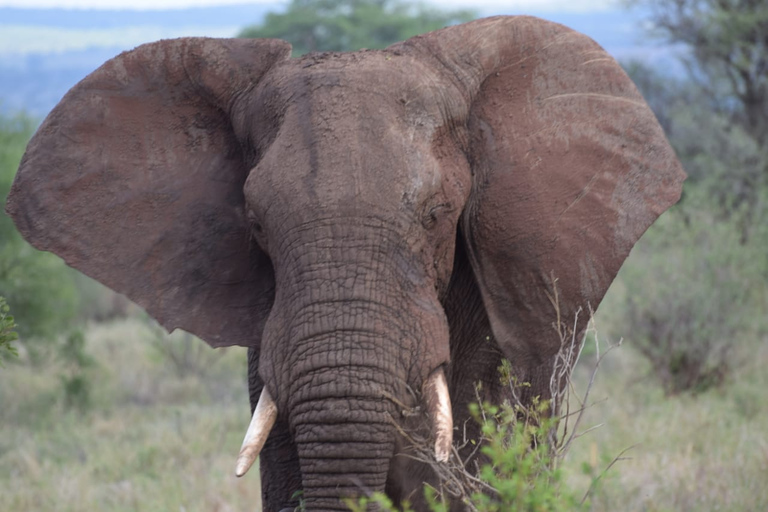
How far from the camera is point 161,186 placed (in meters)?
3.72

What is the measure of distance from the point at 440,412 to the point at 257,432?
503mm

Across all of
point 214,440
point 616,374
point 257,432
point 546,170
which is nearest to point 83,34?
point 616,374

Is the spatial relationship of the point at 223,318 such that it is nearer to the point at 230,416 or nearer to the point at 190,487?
the point at 190,487

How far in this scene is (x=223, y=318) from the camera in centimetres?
363

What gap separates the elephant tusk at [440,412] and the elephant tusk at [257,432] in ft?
1.44

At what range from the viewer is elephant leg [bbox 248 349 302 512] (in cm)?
369

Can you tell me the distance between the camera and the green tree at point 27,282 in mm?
9352

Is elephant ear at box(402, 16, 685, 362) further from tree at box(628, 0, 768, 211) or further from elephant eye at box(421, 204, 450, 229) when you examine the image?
tree at box(628, 0, 768, 211)

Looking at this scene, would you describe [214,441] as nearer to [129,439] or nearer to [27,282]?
[129,439]

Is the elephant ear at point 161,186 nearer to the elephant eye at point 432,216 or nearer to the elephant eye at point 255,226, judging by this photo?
the elephant eye at point 255,226

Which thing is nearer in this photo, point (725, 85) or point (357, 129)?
point (357, 129)

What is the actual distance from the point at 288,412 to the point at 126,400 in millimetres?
6283

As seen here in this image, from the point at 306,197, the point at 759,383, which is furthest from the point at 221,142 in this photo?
the point at 759,383

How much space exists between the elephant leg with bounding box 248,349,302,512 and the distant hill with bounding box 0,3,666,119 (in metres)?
48.3
